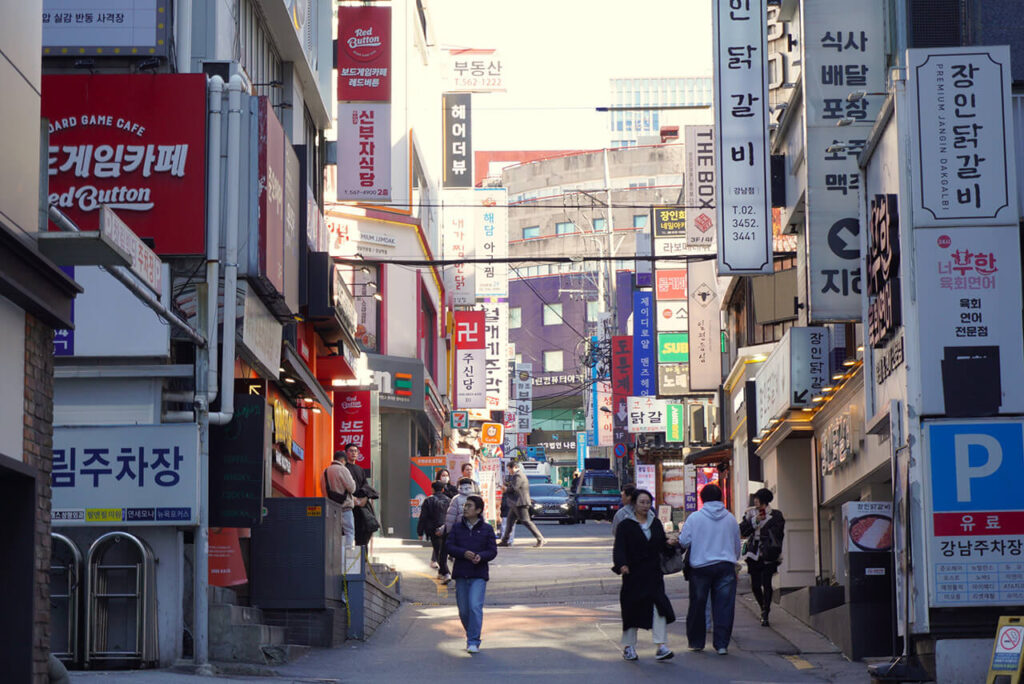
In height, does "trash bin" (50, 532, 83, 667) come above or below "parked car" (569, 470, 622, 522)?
above

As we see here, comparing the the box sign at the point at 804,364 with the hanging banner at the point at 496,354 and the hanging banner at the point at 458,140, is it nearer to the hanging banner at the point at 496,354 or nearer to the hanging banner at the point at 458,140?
the hanging banner at the point at 458,140

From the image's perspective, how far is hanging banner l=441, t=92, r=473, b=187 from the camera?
149 feet

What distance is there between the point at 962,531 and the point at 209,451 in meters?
7.01

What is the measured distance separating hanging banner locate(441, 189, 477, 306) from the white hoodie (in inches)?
1290

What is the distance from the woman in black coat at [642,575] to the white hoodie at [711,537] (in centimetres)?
28

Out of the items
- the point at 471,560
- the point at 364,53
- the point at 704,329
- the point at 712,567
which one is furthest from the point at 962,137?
the point at 704,329

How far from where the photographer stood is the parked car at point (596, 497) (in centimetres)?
5181

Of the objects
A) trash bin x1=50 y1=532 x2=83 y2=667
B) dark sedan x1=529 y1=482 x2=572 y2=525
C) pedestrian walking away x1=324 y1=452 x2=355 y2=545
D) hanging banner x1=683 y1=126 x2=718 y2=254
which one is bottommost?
dark sedan x1=529 y1=482 x2=572 y2=525

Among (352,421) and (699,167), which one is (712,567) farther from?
(699,167)

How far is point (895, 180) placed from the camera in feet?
45.7

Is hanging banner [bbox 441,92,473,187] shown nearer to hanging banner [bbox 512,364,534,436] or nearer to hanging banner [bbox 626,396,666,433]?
hanging banner [bbox 626,396,666,433]

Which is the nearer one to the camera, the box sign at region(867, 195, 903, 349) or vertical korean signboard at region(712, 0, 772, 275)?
the box sign at region(867, 195, 903, 349)

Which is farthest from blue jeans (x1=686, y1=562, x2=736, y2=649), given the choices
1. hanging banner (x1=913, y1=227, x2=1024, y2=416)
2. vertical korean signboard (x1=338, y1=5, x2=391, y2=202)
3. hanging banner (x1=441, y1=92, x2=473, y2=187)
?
hanging banner (x1=441, y1=92, x2=473, y2=187)

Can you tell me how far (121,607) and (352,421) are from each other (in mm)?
14725
